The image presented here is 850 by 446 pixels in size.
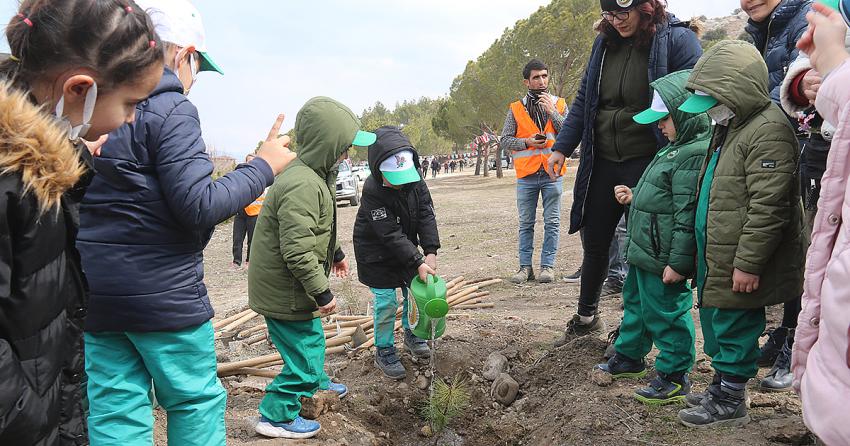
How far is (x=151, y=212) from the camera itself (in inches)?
81.4

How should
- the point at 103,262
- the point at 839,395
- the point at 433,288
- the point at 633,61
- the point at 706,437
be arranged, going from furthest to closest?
the point at 433,288
the point at 633,61
the point at 706,437
the point at 103,262
the point at 839,395

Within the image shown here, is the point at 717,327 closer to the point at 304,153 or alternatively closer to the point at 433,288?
the point at 433,288

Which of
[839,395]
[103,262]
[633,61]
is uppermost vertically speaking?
[633,61]

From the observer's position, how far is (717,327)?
8.98ft

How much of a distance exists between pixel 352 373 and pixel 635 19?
2874mm

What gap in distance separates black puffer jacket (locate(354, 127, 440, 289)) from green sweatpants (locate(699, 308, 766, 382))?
1810 millimetres

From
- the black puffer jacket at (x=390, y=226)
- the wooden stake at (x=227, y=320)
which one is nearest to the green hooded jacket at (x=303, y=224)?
the black puffer jacket at (x=390, y=226)

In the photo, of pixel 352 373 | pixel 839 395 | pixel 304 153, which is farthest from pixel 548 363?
pixel 839 395

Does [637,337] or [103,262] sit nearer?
[103,262]

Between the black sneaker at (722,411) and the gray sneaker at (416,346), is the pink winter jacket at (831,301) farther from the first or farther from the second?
the gray sneaker at (416,346)

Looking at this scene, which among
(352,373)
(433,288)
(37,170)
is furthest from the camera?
(352,373)

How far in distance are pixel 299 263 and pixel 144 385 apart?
925 millimetres

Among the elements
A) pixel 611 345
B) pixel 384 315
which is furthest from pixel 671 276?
pixel 384 315

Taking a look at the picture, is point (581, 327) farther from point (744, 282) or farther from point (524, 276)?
point (524, 276)
